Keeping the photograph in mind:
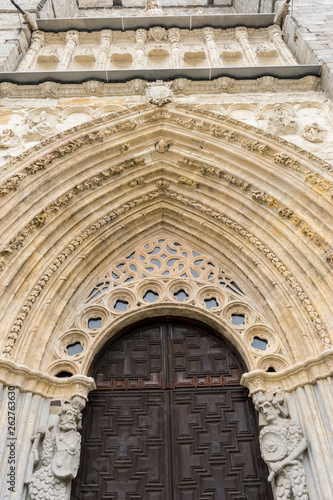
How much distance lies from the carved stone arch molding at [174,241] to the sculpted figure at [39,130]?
0.33m

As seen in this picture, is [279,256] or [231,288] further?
[231,288]

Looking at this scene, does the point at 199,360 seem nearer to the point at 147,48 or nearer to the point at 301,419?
the point at 301,419

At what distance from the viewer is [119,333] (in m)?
6.31

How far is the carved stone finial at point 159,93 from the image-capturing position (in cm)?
741

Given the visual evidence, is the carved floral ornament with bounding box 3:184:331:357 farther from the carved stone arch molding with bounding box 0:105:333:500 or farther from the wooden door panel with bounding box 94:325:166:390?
the wooden door panel with bounding box 94:325:166:390

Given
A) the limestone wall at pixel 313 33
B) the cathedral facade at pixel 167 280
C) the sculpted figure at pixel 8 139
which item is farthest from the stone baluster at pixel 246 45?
the sculpted figure at pixel 8 139

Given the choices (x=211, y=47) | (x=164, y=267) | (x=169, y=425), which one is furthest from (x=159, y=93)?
(x=169, y=425)

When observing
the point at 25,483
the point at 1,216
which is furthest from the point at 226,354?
the point at 1,216

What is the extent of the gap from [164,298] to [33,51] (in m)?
6.34

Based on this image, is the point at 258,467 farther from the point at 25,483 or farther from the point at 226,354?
the point at 25,483

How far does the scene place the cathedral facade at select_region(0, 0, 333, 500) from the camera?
5.02 m

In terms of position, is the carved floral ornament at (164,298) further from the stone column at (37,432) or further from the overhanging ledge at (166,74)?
the overhanging ledge at (166,74)

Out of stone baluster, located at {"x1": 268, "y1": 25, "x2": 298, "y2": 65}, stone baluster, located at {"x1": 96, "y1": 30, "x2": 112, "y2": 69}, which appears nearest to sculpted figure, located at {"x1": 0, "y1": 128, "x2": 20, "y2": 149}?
stone baluster, located at {"x1": 96, "y1": 30, "x2": 112, "y2": 69}

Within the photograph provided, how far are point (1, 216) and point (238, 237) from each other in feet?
11.4
